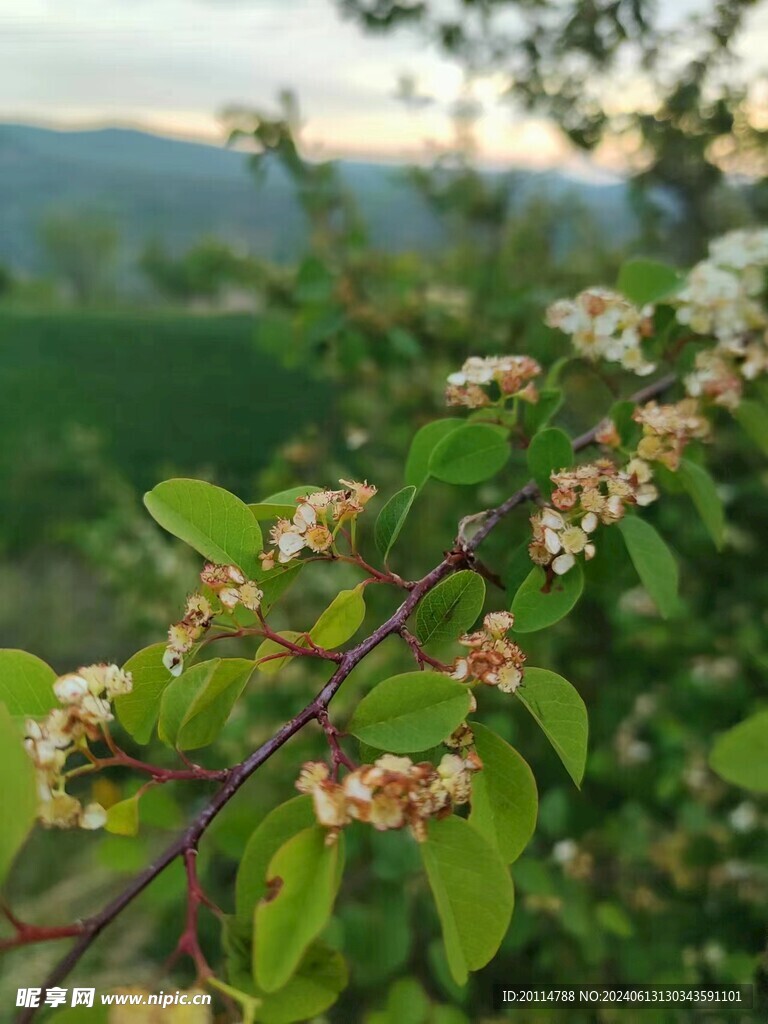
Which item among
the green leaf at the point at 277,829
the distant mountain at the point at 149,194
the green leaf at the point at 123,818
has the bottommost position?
the distant mountain at the point at 149,194

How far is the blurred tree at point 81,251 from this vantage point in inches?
230

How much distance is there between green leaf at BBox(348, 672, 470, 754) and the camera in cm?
35

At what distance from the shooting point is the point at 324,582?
5.11 ft

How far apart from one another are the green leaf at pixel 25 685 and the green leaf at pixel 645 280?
1.72 feet

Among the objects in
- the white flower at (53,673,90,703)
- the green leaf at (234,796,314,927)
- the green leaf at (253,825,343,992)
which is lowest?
the green leaf at (234,796,314,927)

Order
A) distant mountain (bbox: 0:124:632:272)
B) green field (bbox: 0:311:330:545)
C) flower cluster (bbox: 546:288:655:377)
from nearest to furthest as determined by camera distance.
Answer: flower cluster (bbox: 546:288:655:377) → distant mountain (bbox: 0:124:632:272) → green field (bbox: 0:311:330:545)

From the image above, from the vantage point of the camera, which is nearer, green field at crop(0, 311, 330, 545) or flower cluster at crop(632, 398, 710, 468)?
flower cluster at crop(632, 398, 710, 468)

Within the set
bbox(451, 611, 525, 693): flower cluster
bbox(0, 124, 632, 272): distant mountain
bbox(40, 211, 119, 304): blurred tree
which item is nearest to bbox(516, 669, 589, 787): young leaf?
bbox(451, 611, 525, 693): flower cluster

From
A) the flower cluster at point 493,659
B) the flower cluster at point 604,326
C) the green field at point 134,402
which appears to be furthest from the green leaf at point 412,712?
the green field at point 134,402

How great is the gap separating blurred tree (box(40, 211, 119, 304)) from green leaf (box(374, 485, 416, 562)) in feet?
18.7

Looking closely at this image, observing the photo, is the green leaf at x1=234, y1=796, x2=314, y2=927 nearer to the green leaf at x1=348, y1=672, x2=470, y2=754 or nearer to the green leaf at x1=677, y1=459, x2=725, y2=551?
the green leaf at x1=348, y1=672, x2=470, y2=754

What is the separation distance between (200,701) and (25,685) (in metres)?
0.08

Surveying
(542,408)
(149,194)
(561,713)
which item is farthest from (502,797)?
(149,194)

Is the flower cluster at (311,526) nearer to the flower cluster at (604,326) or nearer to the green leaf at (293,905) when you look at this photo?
the green leaf at (293,905)
